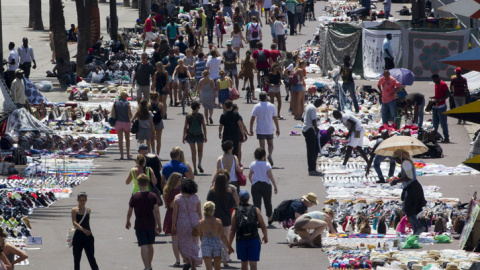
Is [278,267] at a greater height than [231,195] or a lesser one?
lesser

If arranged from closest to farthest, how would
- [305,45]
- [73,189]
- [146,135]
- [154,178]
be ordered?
1. [154,178]
2. [73,189]
3. [146,135]
4. [305,45]

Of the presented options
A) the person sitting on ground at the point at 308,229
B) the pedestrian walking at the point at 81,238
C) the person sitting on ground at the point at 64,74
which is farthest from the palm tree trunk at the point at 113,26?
the pedestrian walking at the point at 81,238

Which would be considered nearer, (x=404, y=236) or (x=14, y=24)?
(x=404, y=236)

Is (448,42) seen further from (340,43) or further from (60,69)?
(60,69)

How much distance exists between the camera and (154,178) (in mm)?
17219

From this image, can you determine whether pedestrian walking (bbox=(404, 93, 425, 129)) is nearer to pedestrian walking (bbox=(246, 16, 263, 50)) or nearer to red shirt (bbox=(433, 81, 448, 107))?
red shirt (bbox=(433, 81, 448, 107))

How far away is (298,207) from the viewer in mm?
17750

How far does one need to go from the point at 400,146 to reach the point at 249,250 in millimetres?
6531

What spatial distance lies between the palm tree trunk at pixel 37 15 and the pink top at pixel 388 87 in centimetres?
2995

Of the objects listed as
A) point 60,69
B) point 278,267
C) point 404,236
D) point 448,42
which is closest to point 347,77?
point 448,42

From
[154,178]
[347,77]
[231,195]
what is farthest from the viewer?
[347,77]

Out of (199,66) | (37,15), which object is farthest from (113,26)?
(199,66)

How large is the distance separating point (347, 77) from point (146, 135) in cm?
797

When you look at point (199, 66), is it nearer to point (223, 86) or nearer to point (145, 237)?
point (223, 86)
